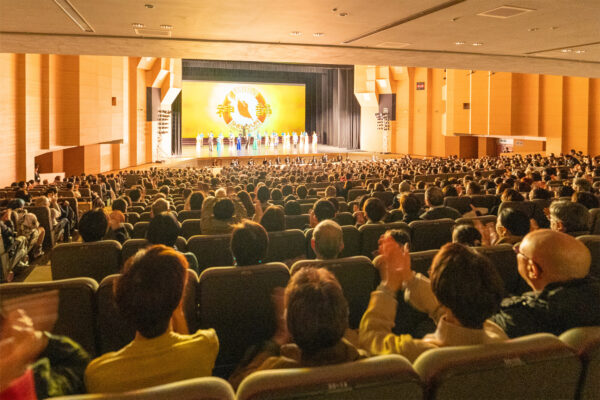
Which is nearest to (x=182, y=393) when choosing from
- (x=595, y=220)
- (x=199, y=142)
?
(x=595, y=220)

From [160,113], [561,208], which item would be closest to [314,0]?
[561,208]

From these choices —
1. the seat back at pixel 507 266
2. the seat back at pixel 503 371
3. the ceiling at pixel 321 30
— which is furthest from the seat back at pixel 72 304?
the ceiling at pixel 321 30

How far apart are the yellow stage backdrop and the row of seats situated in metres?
33.5

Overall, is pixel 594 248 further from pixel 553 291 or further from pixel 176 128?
pixel 176 128

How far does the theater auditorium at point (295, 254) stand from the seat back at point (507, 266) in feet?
0.05

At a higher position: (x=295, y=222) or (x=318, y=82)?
(x=318, y=82)

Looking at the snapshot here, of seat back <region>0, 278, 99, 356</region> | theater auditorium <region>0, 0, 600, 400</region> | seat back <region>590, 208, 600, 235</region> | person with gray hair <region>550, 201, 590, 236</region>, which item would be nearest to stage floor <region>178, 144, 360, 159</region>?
theater auditorium <region>0, 0, 600, 400</region>

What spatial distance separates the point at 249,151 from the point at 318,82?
928 centimetres

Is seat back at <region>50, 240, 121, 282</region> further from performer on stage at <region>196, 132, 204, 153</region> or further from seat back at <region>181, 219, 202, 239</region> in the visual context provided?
performer on stage at <region>196, 132, 204, 153</region>

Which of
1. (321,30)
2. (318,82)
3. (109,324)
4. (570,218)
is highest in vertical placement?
(318,82)

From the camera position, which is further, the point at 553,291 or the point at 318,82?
the point at 318,82

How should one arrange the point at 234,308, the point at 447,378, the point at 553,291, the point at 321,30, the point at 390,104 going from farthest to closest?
the point at 390,104 → the point at 321,30 → the point at 234,308 → the point at 553,291 → the point at 447,378

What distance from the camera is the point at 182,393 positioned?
1199 millimetres

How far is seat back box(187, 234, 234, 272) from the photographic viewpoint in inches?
154
